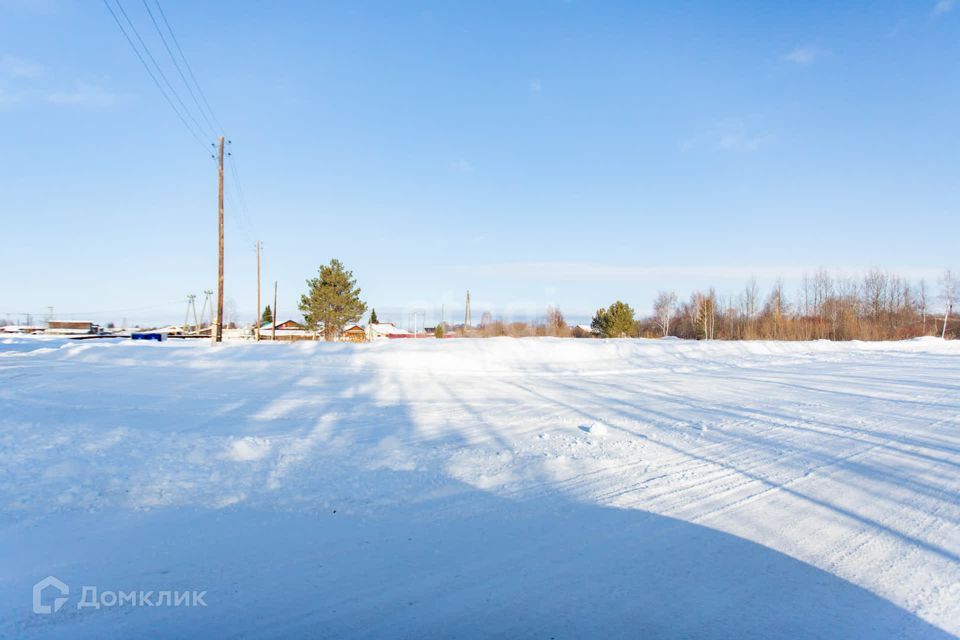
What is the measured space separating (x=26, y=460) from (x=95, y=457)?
25.0 inches

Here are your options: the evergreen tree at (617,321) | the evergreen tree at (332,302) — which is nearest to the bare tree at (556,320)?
the evergreen tree at (617,321)

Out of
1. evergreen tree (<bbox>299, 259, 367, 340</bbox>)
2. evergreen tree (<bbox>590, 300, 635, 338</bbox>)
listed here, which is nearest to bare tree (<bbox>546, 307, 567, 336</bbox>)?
evergreen tree (<bbox>590, 300, 635, 338</bbox>)

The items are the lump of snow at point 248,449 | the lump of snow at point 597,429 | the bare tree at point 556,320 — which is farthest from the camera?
the bare tree at point 556,320

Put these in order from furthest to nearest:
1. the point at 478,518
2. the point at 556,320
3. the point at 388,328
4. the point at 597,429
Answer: the point at 388,328 → the point at 556,320 → the point at 597,429 → the point at 478,518

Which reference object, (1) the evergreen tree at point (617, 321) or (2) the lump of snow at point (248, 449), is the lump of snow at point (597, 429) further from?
(1) the evergreen tree at point (617, 321)

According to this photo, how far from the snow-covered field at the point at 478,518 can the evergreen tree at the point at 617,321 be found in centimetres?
4256

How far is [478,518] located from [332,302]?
44.0 meters

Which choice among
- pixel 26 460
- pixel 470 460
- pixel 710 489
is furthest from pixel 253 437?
pixel 710 489

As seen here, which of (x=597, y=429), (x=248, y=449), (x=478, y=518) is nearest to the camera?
(x=478, y=518)

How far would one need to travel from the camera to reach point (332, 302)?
45938 millimetres

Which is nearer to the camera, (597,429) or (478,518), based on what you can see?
(478,518)

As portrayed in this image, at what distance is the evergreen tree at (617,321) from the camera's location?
51.8m

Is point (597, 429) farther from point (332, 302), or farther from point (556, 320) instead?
point (556, 320)

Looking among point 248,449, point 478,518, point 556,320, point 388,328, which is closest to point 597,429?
point 478,518
